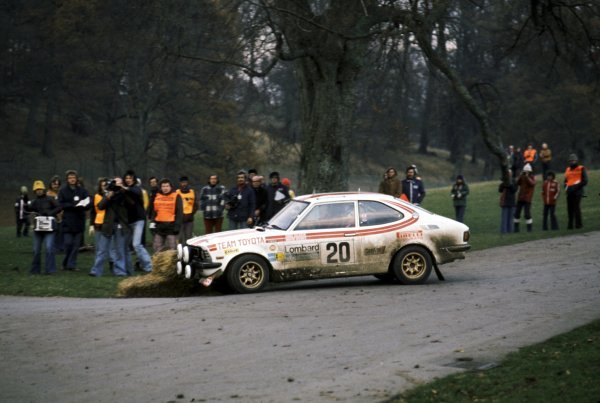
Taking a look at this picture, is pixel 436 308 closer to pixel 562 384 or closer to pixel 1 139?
pixel 562 384

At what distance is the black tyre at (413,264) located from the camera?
52.6ft

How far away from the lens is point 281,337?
37.1ft

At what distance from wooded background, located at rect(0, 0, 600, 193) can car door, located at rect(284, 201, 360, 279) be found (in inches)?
255

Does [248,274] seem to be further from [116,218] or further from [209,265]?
[116,218]

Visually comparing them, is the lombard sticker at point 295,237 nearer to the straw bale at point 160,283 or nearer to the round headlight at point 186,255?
the round headlight at point 186,255

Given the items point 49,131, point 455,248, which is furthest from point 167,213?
point 49,131

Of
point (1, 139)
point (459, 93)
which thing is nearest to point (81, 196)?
point (459, 93)

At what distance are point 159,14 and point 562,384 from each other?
18.6 m

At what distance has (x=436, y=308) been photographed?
13.2 metres

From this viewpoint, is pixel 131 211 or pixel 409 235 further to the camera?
pixel 131 211

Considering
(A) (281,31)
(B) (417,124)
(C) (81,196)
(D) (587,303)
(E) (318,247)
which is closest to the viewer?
(D) (587,303)

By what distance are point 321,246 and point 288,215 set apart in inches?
37.3

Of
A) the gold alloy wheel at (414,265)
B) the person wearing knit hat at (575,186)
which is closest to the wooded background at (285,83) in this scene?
the person wearing knit hat at (575,186)

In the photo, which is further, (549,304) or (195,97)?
(195,97)
